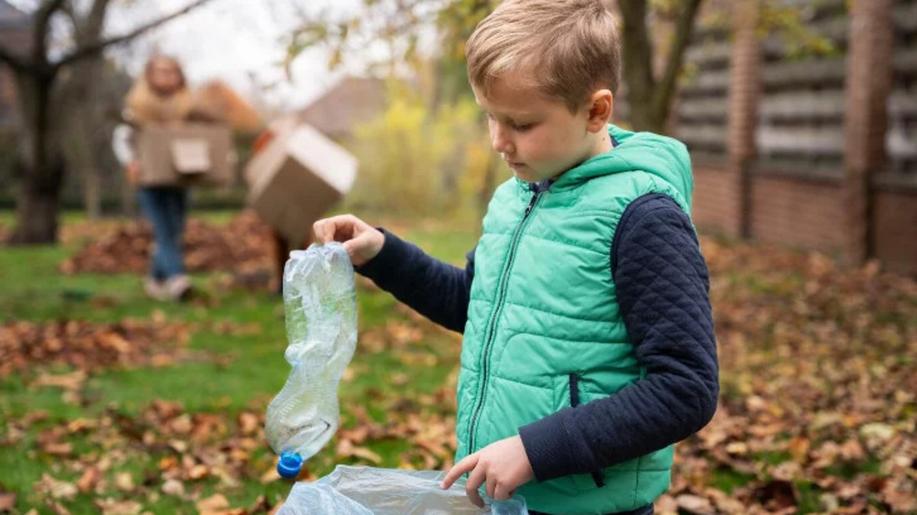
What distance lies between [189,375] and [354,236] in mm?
3918

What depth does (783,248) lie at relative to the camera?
39.7 feet

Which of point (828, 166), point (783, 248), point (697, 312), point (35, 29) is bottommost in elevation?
point (783, 248)

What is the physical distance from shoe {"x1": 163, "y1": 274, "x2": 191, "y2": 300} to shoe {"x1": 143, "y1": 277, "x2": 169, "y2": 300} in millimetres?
104

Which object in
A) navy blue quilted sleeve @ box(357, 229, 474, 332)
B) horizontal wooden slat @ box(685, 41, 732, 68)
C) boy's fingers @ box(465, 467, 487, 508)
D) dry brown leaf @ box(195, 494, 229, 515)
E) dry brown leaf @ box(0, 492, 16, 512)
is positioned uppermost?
horizontal wooden slat @ box(685, 41, 732, 68)

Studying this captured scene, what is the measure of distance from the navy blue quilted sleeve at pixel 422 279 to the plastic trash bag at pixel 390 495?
43 cm

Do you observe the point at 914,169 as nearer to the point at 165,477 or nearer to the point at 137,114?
the point at 137,114

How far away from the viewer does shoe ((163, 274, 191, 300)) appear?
8.48m

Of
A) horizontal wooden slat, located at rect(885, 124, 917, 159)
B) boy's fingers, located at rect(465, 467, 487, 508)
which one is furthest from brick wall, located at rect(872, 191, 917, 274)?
boy's fingers, located at rect(465, 467, 487, 508)

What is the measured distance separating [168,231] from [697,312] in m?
7.49

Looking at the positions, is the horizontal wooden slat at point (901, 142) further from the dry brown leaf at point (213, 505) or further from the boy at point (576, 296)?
the boy at point (576, 296)

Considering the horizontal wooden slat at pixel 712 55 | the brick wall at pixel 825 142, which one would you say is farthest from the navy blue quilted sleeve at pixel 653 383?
the horizontal wooden slat at pixel 712 55

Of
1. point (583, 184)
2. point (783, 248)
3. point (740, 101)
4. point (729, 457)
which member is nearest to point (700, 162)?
point (740, 101)

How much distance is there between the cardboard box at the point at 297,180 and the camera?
7.30m

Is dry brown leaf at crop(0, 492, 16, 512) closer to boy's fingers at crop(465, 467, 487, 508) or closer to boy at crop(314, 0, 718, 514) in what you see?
boy at crop(314, 0, 718, 514)
